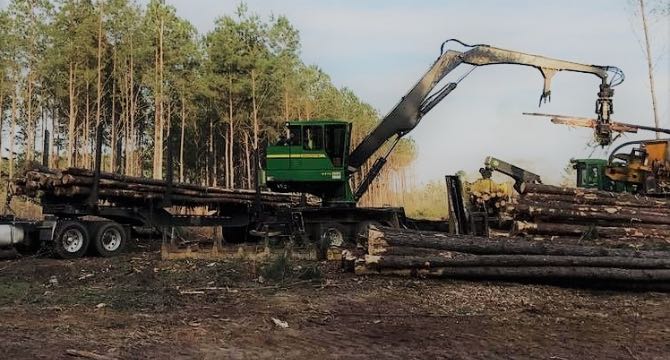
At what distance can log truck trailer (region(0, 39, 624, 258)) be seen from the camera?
1391cm

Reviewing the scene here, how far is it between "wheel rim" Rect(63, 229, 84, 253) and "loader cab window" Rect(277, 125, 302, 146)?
5.21 m

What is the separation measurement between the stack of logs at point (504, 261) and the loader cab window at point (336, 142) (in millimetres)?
7138

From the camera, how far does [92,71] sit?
102 ft

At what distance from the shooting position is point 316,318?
669cm

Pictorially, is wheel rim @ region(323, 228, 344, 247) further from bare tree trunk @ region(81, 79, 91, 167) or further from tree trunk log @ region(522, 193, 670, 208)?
bare tree trunk @ region(81, 79, 91, 167)

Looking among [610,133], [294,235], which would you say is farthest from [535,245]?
[610,133]

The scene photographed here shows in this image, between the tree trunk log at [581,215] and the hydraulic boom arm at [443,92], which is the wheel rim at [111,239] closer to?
the hydraulic boom arm at [443,92]

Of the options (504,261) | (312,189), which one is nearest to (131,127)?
(312,189)

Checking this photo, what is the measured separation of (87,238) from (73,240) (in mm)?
284

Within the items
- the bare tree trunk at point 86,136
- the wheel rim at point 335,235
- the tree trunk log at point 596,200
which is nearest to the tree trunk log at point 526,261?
the tree trunk log at point 596,200

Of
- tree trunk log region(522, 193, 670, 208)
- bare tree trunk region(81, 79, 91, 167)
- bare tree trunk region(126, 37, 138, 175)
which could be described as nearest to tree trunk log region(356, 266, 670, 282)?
tree trunk log region(522, 193, 670, 208)

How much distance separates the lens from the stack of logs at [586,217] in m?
12.5

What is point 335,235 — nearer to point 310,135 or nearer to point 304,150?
point 304,150

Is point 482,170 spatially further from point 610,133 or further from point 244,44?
point 244,44
